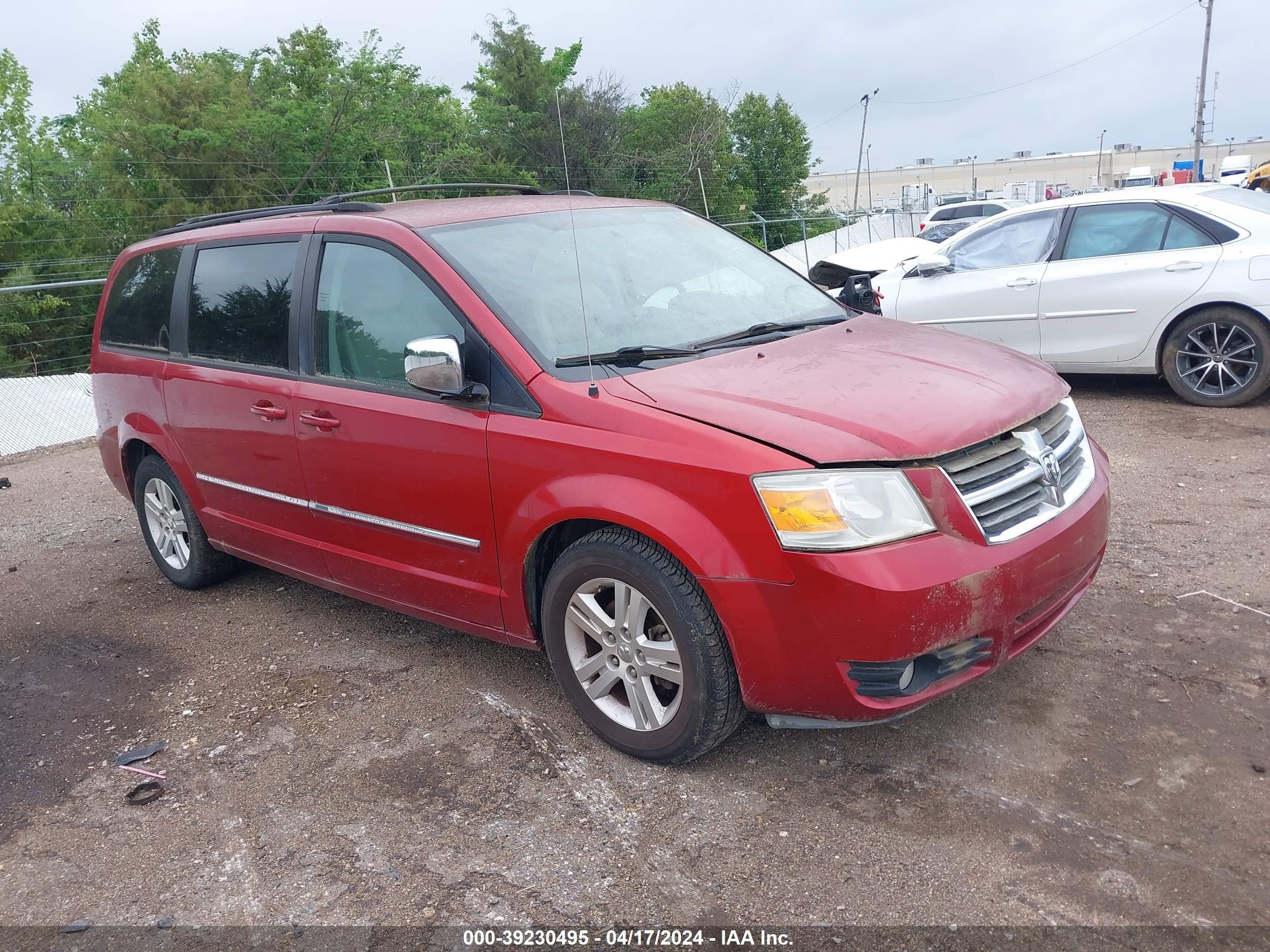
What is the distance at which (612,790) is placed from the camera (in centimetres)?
316

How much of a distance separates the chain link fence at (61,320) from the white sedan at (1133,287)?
2.04 meters

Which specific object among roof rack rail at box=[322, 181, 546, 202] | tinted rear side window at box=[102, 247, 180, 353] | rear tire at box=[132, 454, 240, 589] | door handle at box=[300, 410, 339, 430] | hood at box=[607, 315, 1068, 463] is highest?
roof rack rail at box=[322, 181, 546, 202]

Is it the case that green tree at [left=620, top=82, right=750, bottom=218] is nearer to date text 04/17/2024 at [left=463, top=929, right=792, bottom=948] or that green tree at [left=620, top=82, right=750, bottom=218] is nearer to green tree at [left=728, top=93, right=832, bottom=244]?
green tree at [left=728, top=93, right=832, bottom=244]

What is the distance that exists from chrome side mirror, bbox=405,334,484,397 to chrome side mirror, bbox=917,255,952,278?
525 centimetres

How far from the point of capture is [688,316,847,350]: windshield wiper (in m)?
3.59

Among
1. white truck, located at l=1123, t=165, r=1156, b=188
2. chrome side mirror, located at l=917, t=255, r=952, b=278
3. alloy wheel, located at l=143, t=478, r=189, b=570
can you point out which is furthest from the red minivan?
white truck, located at l=1123, t=165, r=1156, b=188

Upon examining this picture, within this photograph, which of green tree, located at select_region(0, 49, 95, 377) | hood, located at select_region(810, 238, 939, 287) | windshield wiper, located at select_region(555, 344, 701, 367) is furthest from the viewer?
green tree, located at select_region(0, 49, 95, 377)

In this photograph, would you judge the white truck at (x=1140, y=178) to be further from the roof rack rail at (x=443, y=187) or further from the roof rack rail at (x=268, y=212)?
the roof rack rail at (x=268, y=212)

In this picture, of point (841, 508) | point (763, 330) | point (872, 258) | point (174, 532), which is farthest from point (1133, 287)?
point (174, 532)

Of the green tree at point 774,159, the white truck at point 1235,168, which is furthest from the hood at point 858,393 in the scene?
the white truck at point 1235,168

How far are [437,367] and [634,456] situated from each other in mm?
765

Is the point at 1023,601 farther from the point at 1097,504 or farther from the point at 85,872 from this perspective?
the point at 85,872

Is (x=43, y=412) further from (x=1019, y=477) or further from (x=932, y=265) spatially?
(x=1019, y=477)

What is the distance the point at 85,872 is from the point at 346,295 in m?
2.17
